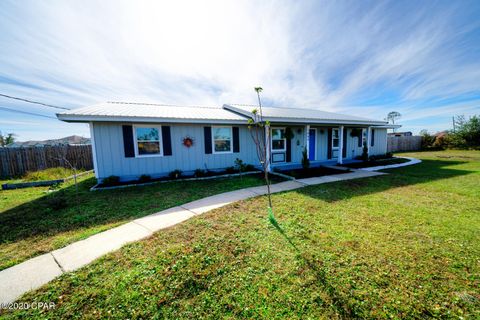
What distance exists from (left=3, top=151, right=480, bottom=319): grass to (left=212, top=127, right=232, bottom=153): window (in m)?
5.18

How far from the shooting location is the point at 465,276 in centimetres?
210

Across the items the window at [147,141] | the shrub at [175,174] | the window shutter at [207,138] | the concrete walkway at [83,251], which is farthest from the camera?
the window shutter at [207,138]

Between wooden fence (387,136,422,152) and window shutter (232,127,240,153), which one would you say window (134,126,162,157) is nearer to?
window shutter (232,127,240,153)

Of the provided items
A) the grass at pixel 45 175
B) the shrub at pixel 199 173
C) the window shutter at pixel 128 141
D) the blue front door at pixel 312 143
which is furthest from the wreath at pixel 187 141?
the blue front door at pixel 312 143

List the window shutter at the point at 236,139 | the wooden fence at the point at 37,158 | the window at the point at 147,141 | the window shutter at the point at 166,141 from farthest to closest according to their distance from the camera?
the wooden fence at the point at 37,158
the window shutter at the point at 236,139
the window shutter at the point at 166,141
the window at the point at 147,141

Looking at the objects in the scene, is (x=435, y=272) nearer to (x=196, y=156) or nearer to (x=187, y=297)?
(x=187, y=297)

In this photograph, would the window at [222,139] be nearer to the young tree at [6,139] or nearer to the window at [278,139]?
the window at [278,139]

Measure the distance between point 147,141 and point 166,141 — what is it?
0.74m

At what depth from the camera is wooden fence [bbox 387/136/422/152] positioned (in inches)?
787

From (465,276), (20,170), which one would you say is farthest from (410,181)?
A: (20,170)

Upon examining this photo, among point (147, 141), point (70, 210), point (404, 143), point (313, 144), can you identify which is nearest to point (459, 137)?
point (404, 143)

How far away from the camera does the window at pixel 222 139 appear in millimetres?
8594

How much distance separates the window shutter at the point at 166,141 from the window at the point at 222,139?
1967 millimetres

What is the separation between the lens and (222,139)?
28.8ft
